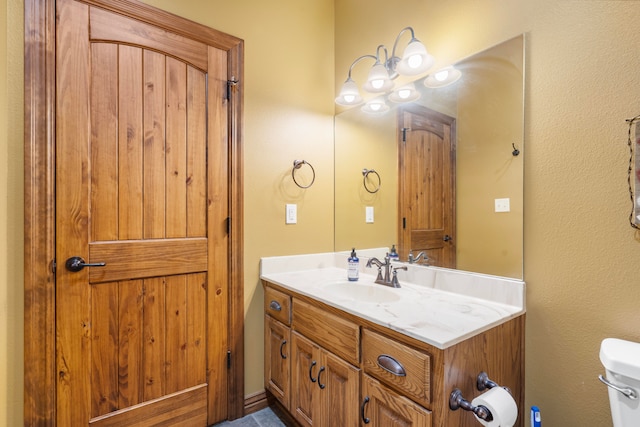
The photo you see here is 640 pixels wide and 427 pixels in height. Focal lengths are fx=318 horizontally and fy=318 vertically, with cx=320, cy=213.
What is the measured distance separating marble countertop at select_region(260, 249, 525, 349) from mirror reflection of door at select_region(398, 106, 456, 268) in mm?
132

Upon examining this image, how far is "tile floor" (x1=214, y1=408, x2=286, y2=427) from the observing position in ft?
5.88

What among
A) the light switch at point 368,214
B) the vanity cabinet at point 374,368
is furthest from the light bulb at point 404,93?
the vanity cabinet at point 374,368

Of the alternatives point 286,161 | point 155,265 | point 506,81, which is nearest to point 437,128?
point 506,81

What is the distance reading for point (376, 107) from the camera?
2027 millimetres

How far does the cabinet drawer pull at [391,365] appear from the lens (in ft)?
3.52

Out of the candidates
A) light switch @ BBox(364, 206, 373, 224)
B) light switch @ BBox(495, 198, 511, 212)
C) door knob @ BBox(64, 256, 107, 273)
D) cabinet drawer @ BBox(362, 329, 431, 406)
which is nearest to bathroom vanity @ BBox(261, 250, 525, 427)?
cabinet drawer @ BBox(362, 329, 431, 406)

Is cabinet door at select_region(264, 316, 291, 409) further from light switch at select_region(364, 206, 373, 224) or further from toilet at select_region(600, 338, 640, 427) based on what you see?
toilet at select_region(600, 338, 640, 427)

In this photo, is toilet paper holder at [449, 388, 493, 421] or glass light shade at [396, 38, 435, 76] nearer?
toilet paper holder at [449, 388, 493, 421]

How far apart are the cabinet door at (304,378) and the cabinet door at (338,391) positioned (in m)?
0.04

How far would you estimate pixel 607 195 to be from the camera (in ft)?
3.58

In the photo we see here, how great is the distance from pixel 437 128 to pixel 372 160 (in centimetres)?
49

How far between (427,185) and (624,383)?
1076 millimetres

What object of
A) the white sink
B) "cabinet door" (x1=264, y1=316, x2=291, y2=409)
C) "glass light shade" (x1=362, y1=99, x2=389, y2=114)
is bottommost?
"cabinet door" (x1=264, y1=316, x2=291, y2=409)

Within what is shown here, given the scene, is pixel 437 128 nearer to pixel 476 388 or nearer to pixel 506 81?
pixel 506 81
